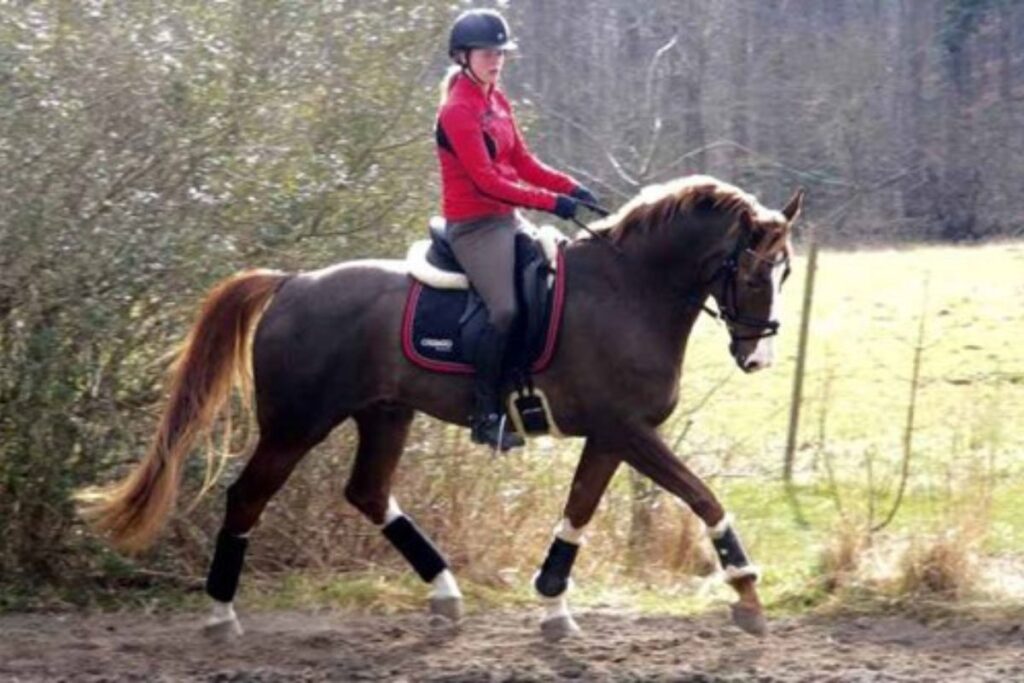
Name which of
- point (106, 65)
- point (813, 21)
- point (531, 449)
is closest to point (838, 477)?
point (531, 449)

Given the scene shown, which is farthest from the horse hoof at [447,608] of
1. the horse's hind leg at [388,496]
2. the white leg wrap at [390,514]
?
the white leg wrap at [390,514]

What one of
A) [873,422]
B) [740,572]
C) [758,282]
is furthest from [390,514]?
[873,422]

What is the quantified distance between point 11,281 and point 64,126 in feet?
2.53

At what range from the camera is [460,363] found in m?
7.24

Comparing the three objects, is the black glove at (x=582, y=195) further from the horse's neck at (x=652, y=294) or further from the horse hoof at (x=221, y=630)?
the horse hoof at (x=221, y=630)

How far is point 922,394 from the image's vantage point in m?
12.5

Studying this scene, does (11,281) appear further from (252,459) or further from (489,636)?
(489,636)

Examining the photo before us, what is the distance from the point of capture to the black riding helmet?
7.04 m

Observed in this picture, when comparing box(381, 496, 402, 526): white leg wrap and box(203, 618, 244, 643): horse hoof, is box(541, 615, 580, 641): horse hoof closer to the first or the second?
box(381, 496, 402, 526): white leg wrap

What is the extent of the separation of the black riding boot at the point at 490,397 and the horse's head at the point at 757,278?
0.99m

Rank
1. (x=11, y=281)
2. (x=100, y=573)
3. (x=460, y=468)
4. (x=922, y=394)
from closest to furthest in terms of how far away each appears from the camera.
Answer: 1. (x=11, y=281)
2. (x=100, y=573)
3. (x=460, y=468)
4. (x=922, y=394)

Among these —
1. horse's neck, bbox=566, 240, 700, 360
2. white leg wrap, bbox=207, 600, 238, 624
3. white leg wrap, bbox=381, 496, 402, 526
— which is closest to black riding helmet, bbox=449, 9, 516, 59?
horse's neck, bbox=566, 240, 700, 360

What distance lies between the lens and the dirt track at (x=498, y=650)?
6.62 m

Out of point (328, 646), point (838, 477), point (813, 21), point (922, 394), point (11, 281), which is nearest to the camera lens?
point (328, 646)
